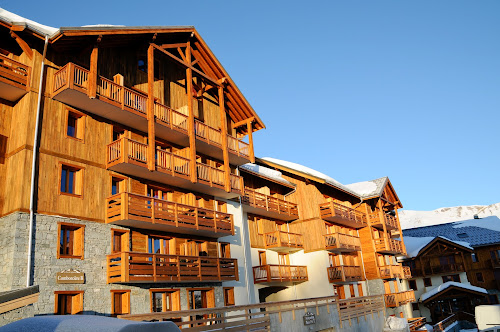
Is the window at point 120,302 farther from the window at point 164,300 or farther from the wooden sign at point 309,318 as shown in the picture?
the wooden sign at point 309,318

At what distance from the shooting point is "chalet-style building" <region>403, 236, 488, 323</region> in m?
48.4

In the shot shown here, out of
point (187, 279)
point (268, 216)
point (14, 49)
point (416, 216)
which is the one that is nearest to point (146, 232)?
point (187, 279)

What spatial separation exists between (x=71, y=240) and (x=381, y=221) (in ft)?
98.1

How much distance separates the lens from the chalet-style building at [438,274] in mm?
48406

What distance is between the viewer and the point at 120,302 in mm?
17469

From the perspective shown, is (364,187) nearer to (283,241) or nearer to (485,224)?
(283,241)

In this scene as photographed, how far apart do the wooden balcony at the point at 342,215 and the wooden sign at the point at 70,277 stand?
20.8 metres

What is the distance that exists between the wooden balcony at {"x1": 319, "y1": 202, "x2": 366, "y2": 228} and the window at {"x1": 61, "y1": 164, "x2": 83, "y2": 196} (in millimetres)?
20329

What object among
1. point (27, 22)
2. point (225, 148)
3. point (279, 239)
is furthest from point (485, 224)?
point (27, 22)

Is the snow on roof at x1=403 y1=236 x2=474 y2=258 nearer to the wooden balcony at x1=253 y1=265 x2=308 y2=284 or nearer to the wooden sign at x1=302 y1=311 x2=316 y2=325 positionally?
the wooden balcony at x1=253 y1=265 x2=308 y2=284

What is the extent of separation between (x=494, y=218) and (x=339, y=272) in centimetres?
4057

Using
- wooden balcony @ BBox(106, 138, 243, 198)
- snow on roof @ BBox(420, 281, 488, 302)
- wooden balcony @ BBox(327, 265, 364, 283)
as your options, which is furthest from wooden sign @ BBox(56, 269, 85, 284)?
snow on roof @ BBox(420, 281, 488, 302)

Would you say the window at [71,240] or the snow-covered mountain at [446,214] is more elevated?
the snow-covered mountain at [446,214]

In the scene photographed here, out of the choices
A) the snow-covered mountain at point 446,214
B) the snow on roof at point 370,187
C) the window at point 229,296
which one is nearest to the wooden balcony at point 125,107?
the window at point 229,296
